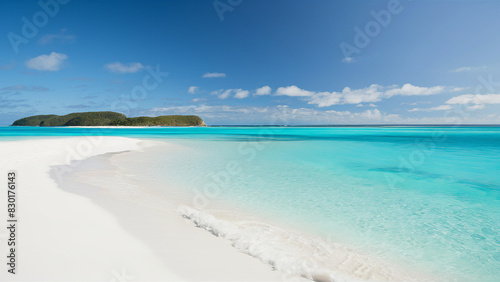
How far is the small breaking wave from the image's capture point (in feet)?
12.7

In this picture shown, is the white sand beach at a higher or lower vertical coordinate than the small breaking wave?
higher

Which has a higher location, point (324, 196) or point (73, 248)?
point (73, 248)

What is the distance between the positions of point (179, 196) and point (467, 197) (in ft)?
35.5

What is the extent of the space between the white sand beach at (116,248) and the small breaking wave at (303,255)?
0.77ft

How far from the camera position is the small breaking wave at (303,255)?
3867 mm

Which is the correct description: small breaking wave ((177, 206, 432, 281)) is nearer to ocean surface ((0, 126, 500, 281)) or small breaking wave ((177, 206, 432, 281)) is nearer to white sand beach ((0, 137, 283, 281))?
→ ocean surface ((0, 126, 500, 281))

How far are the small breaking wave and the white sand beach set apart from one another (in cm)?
23

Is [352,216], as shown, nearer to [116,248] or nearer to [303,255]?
[303,255]

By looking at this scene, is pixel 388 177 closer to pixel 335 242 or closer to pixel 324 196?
pixel 324 196

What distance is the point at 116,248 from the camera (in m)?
3.92

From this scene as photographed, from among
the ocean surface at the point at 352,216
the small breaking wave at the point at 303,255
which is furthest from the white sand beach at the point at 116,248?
the ocean surface at the point at 352,216

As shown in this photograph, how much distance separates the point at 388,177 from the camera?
40.6 feet

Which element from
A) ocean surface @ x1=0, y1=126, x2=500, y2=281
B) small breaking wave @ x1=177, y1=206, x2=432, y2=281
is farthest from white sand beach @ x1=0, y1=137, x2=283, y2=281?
ocean surface @ x1=0, y1=126, x2=500, y2=281

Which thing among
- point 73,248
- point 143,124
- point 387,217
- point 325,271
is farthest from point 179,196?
point 143,124
